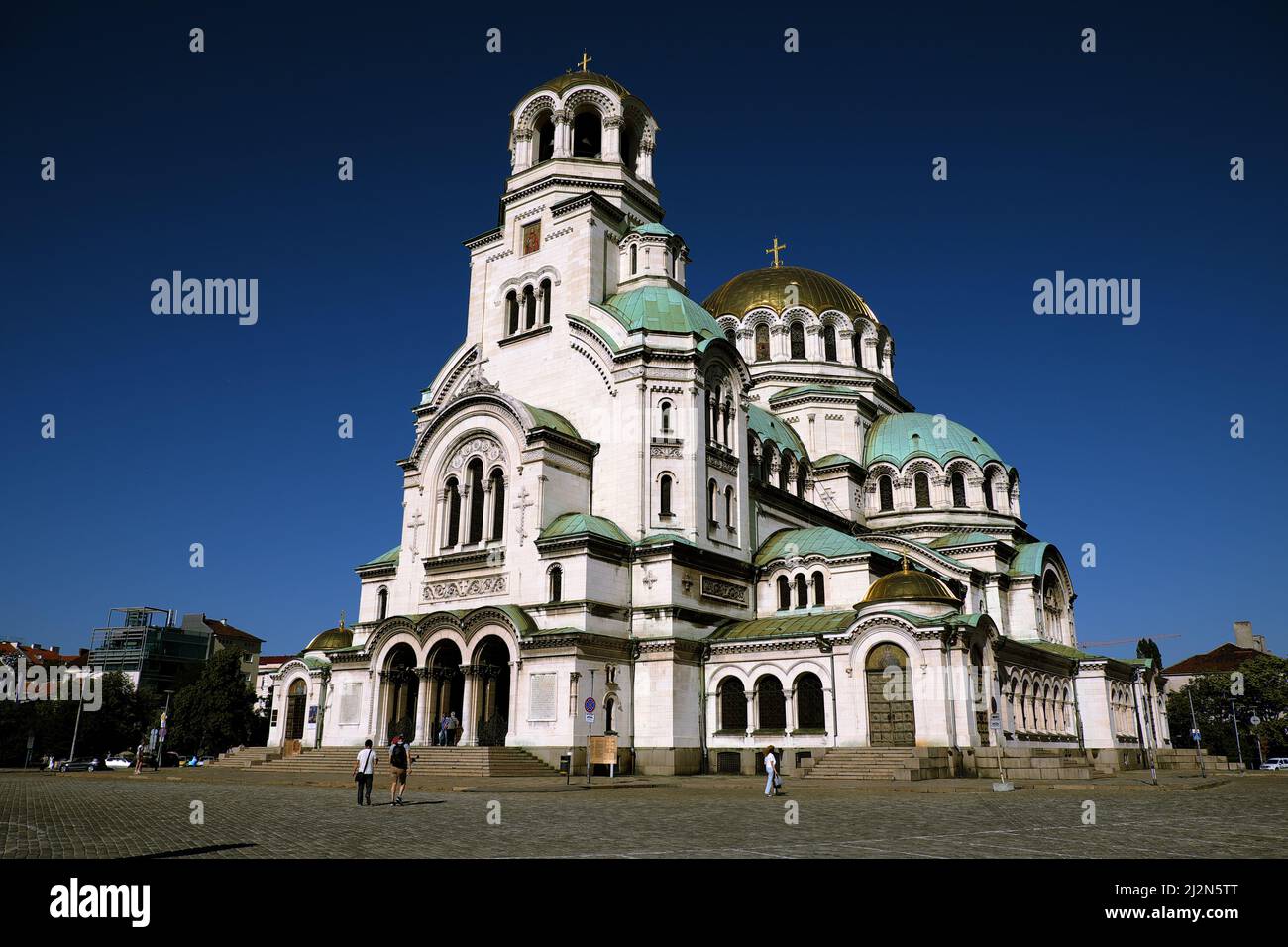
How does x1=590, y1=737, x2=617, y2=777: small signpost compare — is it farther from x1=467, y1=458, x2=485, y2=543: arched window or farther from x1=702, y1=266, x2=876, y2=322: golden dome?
x1=702, y1=266, x2=876, y2=322: golden dome

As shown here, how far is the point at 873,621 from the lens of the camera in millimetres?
33469

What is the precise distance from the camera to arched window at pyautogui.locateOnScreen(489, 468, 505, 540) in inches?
1524

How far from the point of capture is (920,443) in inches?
2085

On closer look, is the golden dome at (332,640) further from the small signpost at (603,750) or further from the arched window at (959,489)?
the arched window at (959,489)

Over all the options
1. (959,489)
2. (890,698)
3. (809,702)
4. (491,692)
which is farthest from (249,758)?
(959,489)

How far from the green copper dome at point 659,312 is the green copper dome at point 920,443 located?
619 inches

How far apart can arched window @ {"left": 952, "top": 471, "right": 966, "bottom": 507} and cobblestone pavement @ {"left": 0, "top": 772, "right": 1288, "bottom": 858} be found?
2801 cm

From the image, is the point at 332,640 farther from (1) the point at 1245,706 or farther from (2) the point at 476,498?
(1) the point at 1245,706

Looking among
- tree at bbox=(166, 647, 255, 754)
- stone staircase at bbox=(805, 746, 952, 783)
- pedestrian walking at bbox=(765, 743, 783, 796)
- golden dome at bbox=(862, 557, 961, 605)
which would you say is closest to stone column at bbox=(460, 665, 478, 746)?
stone staircase at bbox=(805, 746, 952, 783)

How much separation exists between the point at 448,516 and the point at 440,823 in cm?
2577

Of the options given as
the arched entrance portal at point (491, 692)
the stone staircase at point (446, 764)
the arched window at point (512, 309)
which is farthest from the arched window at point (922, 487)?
the stone staircase at point (446, 764)
